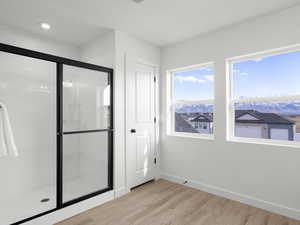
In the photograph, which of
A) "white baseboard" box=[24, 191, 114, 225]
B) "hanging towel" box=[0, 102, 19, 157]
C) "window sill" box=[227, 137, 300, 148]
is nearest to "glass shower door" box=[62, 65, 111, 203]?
"white baseboard" box=[24, 191, 114, 225]

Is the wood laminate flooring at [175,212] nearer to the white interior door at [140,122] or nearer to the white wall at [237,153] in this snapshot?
the white wall at [237,153]

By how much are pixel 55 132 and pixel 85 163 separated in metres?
0.70

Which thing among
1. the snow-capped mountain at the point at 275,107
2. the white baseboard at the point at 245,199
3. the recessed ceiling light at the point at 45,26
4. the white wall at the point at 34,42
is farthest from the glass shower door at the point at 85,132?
the snow-capped mountain at the point at 275,107

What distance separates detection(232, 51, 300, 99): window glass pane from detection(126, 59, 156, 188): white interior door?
1512 millimetres

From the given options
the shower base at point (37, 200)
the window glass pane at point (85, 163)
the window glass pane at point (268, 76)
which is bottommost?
the shower base at point (37, 200)

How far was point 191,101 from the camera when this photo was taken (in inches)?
129

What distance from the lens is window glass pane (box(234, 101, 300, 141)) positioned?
2312mm

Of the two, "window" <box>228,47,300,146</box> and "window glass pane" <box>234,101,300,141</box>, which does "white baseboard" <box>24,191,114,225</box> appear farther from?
"window glass pane" <box>234,101,300,141</box>

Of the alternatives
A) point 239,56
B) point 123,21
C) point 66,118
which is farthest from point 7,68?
point 239,56

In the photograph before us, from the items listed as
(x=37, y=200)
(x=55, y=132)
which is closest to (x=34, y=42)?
(x=55, y=132)

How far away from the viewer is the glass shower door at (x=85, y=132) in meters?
2.40

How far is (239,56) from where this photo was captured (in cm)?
263

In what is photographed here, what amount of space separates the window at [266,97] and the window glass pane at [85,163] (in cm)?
209

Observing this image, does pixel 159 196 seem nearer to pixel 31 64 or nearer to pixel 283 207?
pixel 283 207
